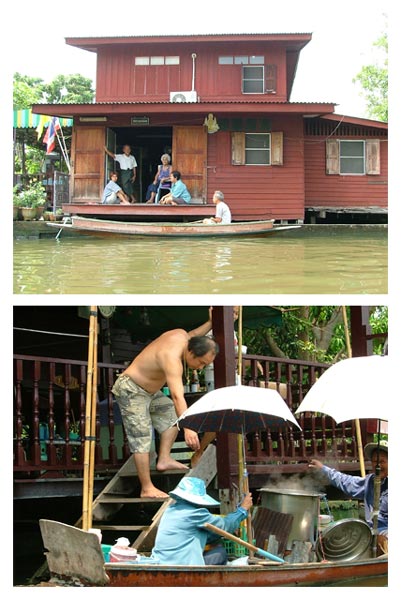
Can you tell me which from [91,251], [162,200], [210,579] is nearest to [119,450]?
[210,579]

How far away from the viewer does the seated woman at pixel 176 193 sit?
15039 mm

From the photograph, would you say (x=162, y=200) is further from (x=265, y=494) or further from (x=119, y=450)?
(x=265, y=494)

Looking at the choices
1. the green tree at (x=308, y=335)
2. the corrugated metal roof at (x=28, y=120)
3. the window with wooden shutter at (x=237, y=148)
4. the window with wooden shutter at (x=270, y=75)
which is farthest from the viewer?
the corrugated metal roof at (x=28, y=120)

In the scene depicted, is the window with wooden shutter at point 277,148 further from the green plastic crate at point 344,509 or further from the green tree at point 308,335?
the green plastic crate at point 344,509

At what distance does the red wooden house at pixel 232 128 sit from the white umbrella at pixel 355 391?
1118 cm

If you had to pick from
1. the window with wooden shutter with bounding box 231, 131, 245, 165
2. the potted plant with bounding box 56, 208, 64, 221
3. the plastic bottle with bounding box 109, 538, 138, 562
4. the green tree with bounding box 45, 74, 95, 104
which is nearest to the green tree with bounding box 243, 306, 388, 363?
the window with wooden shutter with bounding box 231, 131, 245, 165

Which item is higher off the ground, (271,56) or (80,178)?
(271,56)

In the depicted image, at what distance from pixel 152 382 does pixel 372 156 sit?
12.9 meters

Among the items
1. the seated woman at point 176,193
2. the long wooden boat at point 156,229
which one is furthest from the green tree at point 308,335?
the seated woman at point 176,193

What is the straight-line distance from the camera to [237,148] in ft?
53.6

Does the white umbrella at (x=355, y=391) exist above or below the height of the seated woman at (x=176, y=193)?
below

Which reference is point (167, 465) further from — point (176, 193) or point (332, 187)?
point (332, 187)

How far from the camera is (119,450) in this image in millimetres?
7066

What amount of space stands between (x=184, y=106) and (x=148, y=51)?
230 centimetres
